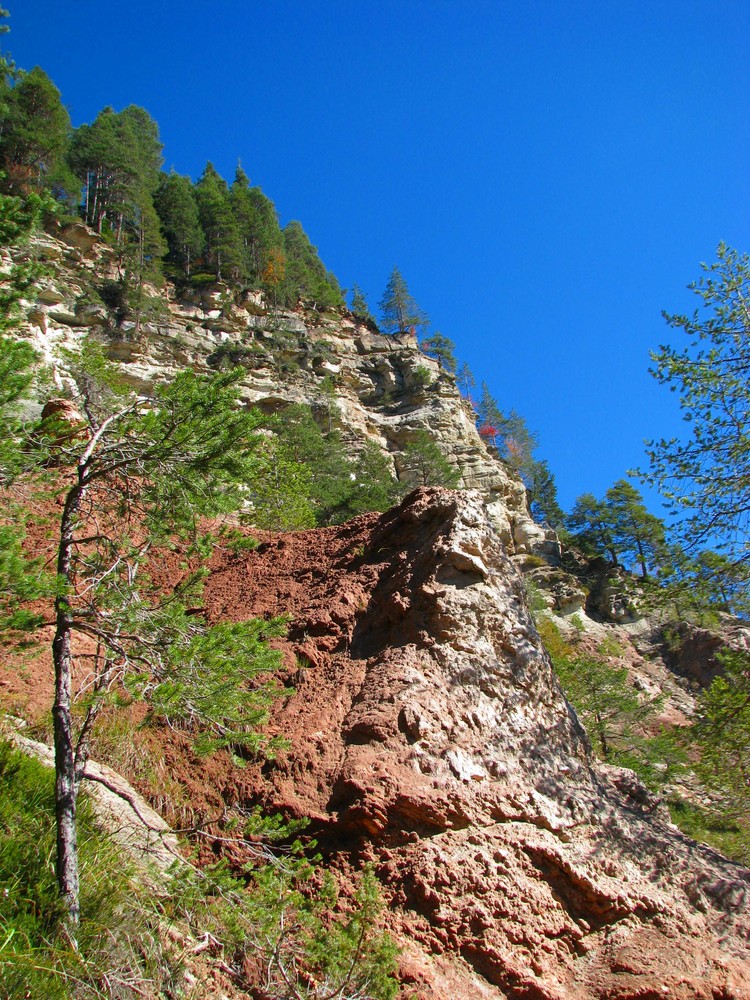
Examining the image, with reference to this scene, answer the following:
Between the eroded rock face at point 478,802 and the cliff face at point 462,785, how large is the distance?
2cm

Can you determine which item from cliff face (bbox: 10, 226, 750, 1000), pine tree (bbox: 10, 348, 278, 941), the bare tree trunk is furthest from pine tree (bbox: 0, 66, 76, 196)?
the bare tree trunk

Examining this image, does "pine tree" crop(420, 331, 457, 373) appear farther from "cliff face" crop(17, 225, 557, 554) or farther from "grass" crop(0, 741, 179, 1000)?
"grass" crop(0, 741, 179, 1000)

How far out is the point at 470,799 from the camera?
5.40 m

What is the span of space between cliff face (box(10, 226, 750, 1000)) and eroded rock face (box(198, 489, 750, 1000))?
0.05 feet

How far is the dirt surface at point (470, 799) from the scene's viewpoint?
15.6ft

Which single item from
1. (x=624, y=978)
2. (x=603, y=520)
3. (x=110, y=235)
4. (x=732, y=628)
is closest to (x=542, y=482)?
(x=603, y=520)

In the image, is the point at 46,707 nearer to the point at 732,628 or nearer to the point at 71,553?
the point at 71,553

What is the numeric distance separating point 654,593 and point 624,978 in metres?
4.34

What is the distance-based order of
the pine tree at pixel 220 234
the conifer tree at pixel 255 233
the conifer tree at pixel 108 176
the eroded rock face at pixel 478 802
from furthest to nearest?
the conifer tree at pixel 255 233
the pine tree at pixel 220 234
the conifer tree at pixel 108 176
the eroded rock face at pixel 478 802

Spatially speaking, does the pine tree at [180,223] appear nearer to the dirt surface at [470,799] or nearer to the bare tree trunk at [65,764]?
the dirt surface at [470,799]

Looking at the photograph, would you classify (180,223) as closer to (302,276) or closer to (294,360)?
(302,276)

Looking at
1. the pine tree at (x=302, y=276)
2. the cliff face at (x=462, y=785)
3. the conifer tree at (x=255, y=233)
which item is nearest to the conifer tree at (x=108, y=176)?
the conifer tree at (x=255, y=233)

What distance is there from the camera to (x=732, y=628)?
3884 cm

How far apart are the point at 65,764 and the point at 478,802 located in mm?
3356
